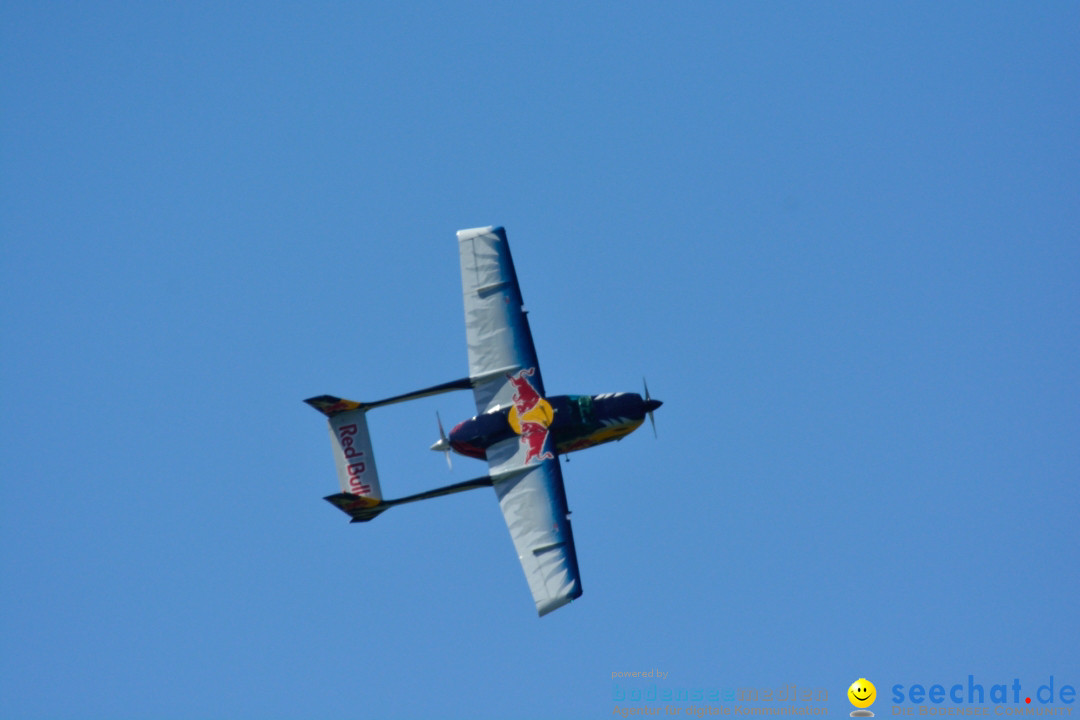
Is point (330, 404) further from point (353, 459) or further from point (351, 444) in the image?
point (353, 459)

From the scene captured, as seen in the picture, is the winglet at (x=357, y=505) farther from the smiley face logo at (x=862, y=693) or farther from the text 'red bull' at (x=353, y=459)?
the smiley face logo at (x=862, y=693)

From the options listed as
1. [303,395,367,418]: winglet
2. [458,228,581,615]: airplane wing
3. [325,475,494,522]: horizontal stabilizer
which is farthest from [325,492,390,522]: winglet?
[458,228,581,615]: airplane wing

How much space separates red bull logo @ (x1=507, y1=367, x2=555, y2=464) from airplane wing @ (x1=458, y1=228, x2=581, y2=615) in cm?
4

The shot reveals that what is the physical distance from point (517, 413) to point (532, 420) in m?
0.69

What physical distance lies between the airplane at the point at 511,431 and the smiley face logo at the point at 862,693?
11.7 m

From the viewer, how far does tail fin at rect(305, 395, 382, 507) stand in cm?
7950

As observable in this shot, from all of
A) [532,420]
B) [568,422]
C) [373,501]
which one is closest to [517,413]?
[532,420]

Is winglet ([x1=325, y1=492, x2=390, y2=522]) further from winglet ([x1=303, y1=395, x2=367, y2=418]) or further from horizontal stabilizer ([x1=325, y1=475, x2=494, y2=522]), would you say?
winglet ([x1=303, y1=395, x2=367, y2=418])

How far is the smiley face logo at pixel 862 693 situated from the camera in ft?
249

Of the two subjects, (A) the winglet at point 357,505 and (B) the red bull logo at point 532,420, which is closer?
(A) the winglet at point 357,505

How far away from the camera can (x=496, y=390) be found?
262 feet

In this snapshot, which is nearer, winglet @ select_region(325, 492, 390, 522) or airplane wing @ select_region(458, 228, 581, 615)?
airplane wing @ select_region(458, 228, 581, 615)

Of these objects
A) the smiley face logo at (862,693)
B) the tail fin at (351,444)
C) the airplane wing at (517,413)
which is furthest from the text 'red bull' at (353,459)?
the smiley face logo at (862,693)

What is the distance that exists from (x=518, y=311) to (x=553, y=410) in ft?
15.5
